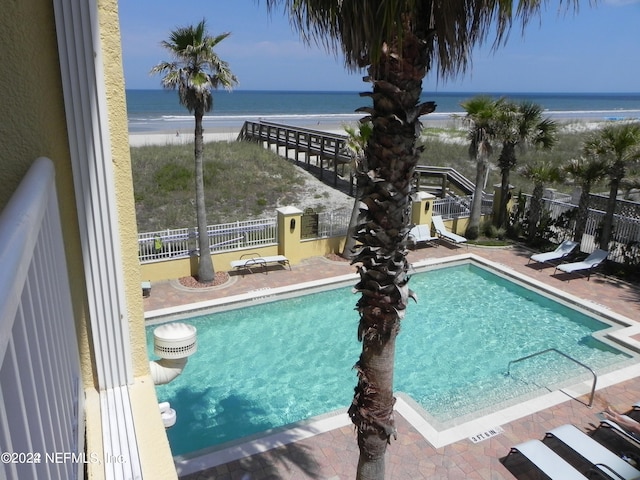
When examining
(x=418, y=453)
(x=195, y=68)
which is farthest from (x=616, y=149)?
(x=195, y=68)

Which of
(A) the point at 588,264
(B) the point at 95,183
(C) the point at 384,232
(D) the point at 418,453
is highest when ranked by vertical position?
(B) the point at 95,183

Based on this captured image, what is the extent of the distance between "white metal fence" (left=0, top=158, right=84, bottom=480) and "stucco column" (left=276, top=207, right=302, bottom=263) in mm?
10953

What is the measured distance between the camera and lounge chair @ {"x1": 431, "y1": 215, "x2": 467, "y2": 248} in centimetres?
1541

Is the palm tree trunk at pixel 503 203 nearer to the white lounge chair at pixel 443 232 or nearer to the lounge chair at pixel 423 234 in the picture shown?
the white lounge chair at pixel 443 232

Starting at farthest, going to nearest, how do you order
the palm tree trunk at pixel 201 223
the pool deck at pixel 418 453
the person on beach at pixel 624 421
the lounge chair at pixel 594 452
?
1. the palm tree trunk at pixel 201 223
2. the person on beach at pixel 624 421
3. the pool deck at pixel 418 453
4. the lounge chair at pixel 594 452

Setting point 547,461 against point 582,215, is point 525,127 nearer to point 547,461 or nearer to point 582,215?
point 582,215

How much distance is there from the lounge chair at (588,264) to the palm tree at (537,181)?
2545 mm

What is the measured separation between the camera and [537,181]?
50.0ft

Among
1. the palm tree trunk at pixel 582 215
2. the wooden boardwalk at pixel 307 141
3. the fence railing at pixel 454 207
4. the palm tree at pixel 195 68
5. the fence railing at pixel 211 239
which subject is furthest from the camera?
the wooden boardwalk at pixel 307 141

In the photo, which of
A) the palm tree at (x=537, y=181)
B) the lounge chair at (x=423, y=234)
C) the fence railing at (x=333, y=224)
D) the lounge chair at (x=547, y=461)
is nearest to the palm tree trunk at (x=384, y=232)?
the lounge chair at (x=547, y=461)

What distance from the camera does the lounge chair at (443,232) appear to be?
15414 millimetres

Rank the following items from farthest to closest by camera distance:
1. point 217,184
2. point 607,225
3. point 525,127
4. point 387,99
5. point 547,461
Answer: point 217,184 < point 525,127 < point 607,225 < point 547,461 < point 387,99

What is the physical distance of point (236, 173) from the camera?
21.6 m

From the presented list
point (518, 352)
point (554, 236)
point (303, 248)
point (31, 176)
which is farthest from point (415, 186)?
point (554, 236)
